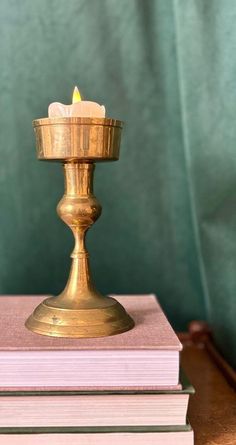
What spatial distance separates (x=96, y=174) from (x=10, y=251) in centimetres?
22

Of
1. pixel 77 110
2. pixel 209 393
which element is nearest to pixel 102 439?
pixel 209 393

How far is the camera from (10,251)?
1041 mm

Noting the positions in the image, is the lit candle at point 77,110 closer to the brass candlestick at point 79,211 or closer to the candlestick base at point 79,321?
the brass candlestick at point 79,211

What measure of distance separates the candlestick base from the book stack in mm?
34

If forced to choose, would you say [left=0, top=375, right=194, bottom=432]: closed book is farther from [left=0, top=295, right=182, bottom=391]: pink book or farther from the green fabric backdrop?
the green fabric backdrop

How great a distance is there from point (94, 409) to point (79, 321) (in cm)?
10

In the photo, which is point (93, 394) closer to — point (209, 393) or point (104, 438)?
point (104, 438)

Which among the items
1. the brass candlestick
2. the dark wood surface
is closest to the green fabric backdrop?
the dark wood surface

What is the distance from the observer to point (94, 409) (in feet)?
2.08

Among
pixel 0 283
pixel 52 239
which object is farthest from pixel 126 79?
pixel 0 283

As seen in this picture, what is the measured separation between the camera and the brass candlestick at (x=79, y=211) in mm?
666

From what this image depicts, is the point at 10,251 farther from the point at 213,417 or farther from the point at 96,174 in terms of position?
the point at 213,417

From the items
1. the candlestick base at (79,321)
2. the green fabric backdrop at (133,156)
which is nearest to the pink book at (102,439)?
the candlestick base at (79,321)

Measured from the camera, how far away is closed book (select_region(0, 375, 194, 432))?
0.63 meters
